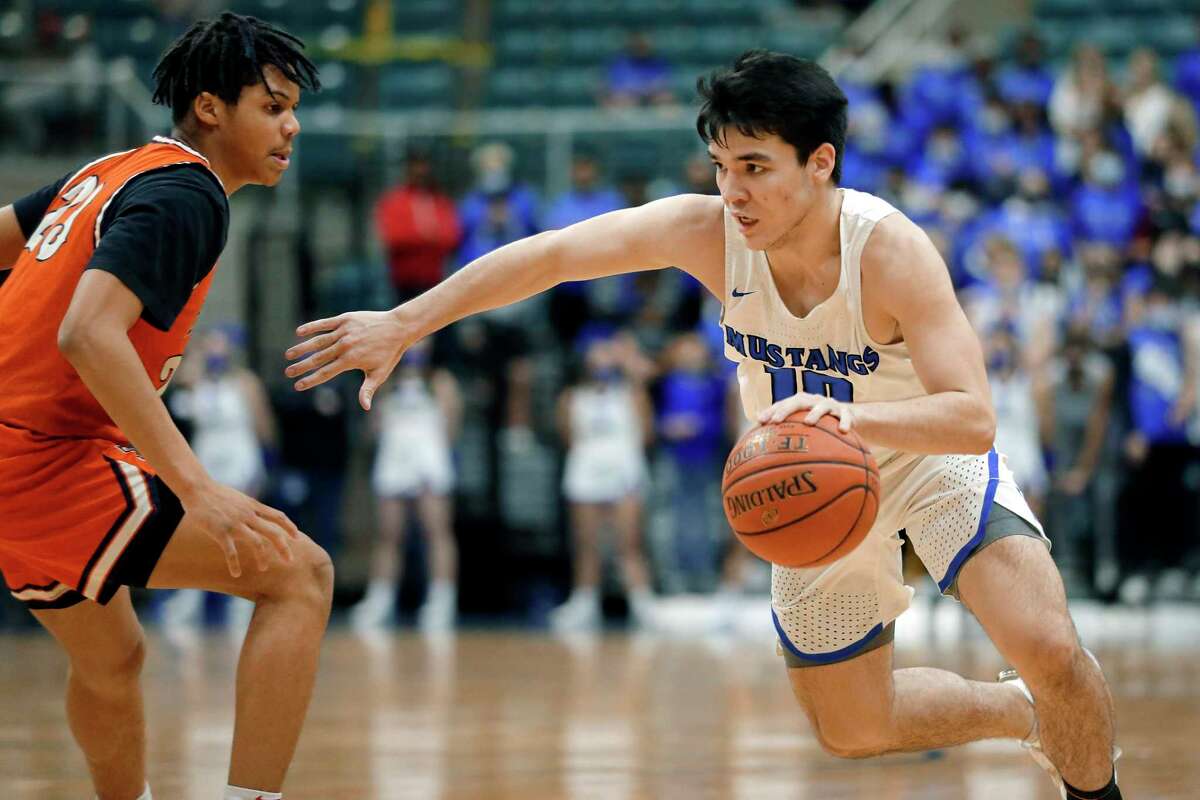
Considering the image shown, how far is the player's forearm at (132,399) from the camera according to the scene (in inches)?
128

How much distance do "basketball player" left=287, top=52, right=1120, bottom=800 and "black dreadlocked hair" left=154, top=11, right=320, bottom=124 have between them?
0.63 m

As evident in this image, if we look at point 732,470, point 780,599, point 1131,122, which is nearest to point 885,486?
point 780,599

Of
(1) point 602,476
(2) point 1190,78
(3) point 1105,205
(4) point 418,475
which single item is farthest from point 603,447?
(2) point 1190,78

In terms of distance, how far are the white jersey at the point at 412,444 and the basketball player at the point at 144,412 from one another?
764cm

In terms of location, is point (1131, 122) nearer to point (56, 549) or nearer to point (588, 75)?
point (588, 75)

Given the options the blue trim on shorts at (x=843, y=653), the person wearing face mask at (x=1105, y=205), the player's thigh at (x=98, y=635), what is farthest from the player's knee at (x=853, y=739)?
the person wearing face mask at (x=1105, y=205)

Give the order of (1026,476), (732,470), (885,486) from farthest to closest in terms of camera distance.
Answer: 1. (1026,476)
2. (885,486)
3. (732,470)

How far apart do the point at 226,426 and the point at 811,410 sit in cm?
902

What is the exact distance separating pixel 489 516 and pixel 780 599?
7678 millimetres

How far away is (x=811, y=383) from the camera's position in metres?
4.20

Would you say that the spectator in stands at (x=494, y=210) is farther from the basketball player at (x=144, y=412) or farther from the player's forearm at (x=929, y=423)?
the player's forearm at (x=929, y=423)

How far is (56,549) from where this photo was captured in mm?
3625

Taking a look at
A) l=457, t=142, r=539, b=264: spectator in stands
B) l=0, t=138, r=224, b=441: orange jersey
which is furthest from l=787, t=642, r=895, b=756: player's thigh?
l=457, t=142, r=539, b=264: spectator in stands

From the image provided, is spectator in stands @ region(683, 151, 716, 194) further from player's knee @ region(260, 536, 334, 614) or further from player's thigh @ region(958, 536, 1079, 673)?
player's knee @ region(260, 536, 334, 614)
